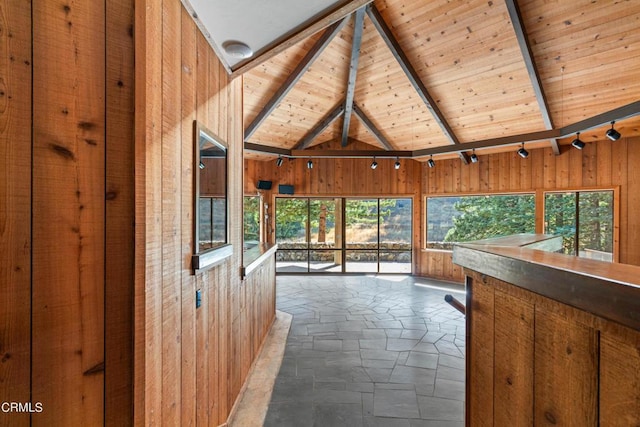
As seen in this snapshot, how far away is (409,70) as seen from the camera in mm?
4367

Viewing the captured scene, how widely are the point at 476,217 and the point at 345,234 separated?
3.13 meters

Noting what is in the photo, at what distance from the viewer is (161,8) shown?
1.28 m

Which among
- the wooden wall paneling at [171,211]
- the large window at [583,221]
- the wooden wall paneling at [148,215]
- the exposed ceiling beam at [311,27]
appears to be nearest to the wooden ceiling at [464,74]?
the large window at [583,221]

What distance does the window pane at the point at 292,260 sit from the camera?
7578 millimetres

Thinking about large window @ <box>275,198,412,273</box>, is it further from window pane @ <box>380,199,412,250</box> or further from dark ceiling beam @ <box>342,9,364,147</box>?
dark ceiling beam @ <box>342,9,364,147</box>

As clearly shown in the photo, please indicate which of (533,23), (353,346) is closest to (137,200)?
(353,346)

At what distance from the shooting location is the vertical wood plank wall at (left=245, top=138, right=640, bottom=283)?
16.2ft

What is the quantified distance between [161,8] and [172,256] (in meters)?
1.13

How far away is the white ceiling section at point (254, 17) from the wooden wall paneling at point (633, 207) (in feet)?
20.2

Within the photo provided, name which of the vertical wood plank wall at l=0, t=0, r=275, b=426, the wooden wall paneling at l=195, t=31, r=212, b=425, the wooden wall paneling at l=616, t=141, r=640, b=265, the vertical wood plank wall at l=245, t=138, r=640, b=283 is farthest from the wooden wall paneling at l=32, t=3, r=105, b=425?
the wooden wall paneling at l=616, t=141, r=640, b=265

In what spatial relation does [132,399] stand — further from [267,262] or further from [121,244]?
[267,262]

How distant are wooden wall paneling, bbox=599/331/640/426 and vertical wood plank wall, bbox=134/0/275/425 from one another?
147 centimetres

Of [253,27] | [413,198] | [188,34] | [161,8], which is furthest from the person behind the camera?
[413,198]

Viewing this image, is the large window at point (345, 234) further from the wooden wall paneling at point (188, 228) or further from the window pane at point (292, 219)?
the wooden wall paneling at point (188, 228)
